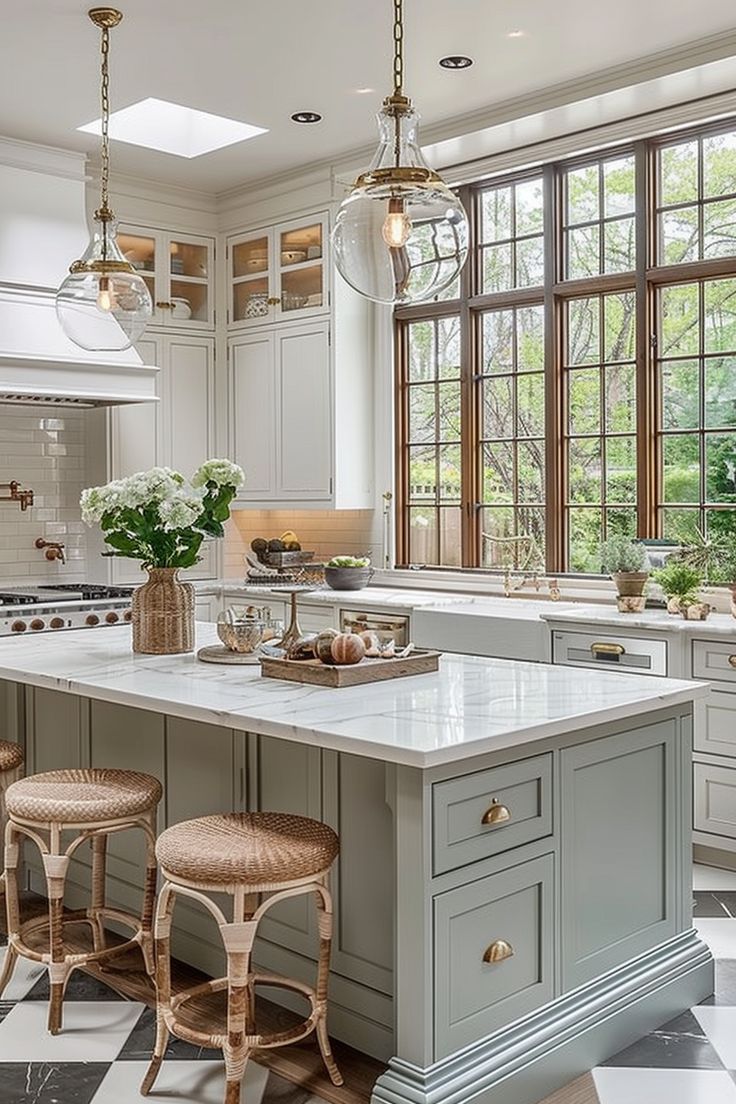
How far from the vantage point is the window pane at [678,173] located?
512cm

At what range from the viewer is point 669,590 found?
4.59 meters

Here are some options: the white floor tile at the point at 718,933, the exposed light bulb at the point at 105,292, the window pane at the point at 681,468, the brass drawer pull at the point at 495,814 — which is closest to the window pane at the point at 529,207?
the window pane at the point at 681,468

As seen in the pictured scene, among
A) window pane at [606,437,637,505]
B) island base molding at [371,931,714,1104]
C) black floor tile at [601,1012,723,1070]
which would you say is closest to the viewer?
island base molding at [371,931,714,1104]

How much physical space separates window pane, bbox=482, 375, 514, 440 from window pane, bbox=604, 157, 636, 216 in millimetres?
981

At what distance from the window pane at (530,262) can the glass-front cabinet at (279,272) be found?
1.03 m

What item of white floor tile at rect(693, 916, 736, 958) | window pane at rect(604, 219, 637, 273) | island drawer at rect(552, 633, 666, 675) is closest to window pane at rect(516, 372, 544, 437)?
window pane at rect(604, 219, 637, 273)

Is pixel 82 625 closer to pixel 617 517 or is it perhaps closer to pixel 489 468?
pixel 489 468

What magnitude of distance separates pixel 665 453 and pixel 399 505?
1666 mm

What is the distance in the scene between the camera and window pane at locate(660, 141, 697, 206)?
5.12 meters

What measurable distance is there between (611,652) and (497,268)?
2378 mm

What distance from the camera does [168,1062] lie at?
9.26ft

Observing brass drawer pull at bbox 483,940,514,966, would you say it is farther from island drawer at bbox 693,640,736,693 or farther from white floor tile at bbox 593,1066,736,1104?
island drawer at bbox 693,640,736,693

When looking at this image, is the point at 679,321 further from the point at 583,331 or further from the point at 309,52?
the point at 309,52

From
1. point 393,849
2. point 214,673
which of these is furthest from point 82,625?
point 393,849
